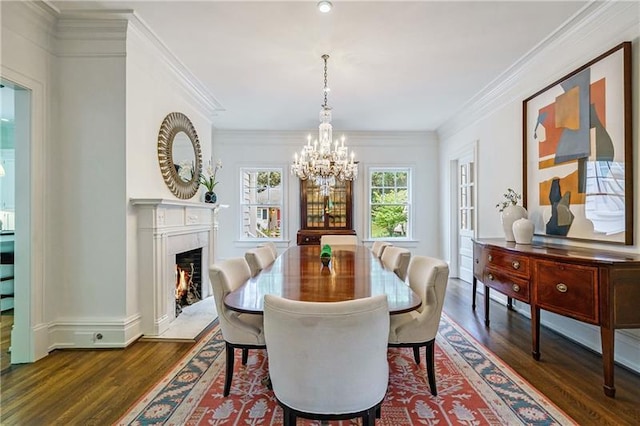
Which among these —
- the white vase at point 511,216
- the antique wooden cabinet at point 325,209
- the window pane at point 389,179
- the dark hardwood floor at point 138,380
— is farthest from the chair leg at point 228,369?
the window pane at point 389,179

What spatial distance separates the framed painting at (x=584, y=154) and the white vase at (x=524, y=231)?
264 mm

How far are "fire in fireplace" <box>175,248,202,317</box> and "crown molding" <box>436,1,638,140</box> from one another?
14.2ft

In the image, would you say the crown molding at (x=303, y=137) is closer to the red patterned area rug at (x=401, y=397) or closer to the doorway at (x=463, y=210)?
the doorway at (x=463, y=210)

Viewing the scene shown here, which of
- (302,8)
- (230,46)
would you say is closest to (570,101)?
(302,8)

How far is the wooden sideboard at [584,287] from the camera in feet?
6.59

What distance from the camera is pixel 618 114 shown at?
2461 mm

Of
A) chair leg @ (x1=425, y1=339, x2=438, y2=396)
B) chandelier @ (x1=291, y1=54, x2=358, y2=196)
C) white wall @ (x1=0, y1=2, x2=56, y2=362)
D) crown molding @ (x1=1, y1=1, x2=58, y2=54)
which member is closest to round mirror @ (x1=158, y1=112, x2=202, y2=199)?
white wall @ (x1=0, y1=2, x2=56, y2=362)

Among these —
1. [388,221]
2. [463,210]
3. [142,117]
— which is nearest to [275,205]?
[388,221]

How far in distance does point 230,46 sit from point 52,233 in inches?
90.2

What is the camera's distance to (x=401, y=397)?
6.71ft

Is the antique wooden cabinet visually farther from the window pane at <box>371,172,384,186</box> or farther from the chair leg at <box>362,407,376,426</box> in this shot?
the chair leg at <box>362,407,376,426</box>

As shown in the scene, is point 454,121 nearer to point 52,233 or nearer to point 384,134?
point 384,134

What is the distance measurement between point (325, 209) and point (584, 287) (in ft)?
14.5

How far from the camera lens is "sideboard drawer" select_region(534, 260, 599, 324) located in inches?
82.7
